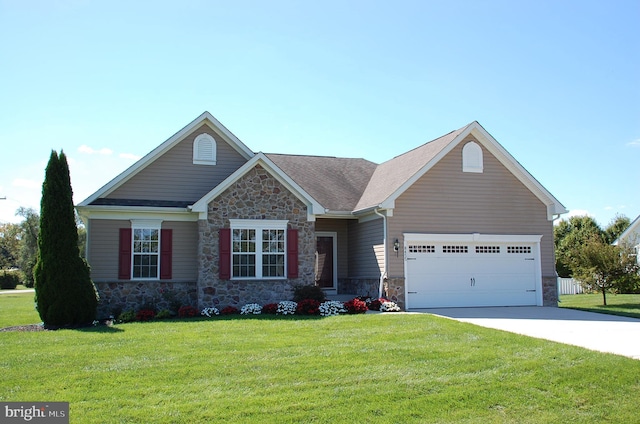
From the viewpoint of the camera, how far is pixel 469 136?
18.9m

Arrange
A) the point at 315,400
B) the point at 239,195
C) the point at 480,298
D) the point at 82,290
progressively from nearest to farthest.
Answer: the point at 315,400 < the point at 82,290 < the point at 239,195 < the point at 480,298

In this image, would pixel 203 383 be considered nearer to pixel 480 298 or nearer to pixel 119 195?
pixel 119 195

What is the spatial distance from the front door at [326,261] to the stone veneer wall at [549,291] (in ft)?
24.0

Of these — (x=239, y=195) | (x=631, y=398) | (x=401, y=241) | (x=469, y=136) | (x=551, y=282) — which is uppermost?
(x=469, y=136)

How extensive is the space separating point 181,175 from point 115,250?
318 centimetres

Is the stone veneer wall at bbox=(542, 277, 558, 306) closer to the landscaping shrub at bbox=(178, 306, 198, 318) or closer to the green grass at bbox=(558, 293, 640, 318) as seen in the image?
the green grass at bbox=(558, 293, 640, 318)

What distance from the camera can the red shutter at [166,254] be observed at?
1733 cm

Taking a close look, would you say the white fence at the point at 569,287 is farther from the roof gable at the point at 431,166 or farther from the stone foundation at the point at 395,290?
the stone foundation at the point at 395,290

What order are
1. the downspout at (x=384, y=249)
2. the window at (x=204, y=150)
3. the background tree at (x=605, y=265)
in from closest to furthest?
1. the downspout at (x=384, y=249)
2. the window at (x=204, y=150)
3. the background tree at (x=605, y=265)

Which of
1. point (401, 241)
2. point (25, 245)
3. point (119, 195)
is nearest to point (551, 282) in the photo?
point (401, 241)

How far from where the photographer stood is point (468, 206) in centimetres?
1880

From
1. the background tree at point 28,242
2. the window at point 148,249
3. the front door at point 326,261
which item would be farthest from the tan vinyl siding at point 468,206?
the background tree at point 28,242

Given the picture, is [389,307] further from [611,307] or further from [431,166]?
[611,307]

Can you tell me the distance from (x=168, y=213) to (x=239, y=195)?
2.32 m
